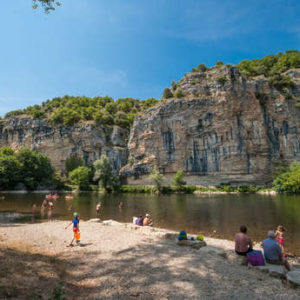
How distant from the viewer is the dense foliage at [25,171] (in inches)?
1928

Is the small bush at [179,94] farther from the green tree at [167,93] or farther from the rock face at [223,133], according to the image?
the green tree at [167,93]

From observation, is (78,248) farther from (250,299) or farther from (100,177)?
(100,177)

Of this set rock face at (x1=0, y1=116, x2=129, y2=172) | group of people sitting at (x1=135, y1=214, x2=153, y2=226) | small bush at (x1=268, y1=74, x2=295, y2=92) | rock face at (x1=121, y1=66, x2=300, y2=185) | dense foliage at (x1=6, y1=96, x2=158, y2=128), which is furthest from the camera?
dense foliage at (x1=6, y1=96, x2=158, y2=128)

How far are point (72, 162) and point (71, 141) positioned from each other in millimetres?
7927

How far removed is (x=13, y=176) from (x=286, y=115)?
239ft

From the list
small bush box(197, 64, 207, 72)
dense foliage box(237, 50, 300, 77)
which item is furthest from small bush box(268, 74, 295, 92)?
small bush box(197, 64, 207, 72)

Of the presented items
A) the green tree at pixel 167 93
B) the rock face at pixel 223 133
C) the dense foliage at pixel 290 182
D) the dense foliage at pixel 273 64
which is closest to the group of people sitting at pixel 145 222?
the dense foliage at pixel 290 182

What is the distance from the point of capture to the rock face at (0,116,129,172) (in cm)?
7256

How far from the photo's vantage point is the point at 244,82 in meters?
60.3

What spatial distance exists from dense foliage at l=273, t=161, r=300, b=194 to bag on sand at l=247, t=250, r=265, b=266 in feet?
149

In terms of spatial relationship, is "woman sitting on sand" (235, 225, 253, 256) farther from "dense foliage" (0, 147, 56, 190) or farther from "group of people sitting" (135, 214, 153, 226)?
"dense foliage" (0, 147, 56, 190)

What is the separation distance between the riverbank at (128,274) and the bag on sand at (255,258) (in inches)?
15.4

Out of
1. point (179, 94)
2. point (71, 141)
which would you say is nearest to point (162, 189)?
point (179, 94)

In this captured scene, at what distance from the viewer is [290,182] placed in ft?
145
